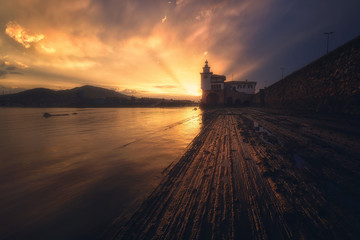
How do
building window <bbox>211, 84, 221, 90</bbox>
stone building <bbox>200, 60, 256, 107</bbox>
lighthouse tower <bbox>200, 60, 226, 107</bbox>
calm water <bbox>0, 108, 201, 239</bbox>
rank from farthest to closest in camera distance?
1. building window <bbox>211, 84, 221, 90</bbox>
2. lighthouse tower <bbox>200, 60, 226, 107</bbox>
3. stone building <bbox>200, 60, 256, 107</bbox>
4. calm water <bbox>0, 108, 201, 239</bbox>

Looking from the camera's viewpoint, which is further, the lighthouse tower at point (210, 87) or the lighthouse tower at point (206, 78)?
the lighthouse tower at point (206, 78)

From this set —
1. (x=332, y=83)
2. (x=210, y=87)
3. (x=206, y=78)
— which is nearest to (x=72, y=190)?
(x=332, y=83)

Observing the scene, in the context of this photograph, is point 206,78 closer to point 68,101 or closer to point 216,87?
point 216,87

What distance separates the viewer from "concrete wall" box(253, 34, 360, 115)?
876 centimetres

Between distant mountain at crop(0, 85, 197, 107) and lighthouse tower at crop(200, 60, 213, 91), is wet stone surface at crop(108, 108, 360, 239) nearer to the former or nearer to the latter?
lighthouse tower at crop(200, 60, 213, 91)

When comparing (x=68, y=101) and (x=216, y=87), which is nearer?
(x=216, y=87)

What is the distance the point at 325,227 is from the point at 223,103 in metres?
54.1

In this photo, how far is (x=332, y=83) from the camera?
35.2ft

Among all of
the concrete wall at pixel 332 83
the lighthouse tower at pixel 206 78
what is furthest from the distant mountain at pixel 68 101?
the concrete wall at pixel 332 83

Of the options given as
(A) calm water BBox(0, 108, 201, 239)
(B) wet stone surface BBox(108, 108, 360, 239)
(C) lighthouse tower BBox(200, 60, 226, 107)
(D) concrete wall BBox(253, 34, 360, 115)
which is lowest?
(A) calm water BBox(0, 108, 201, 239)

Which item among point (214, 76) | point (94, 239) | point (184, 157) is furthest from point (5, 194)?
point (214, 76)

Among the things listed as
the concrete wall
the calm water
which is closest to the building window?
the concrete wall

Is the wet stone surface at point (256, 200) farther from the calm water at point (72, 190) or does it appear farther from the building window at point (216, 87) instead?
the building window at point (216, 87)

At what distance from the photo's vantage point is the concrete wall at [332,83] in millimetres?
8756
